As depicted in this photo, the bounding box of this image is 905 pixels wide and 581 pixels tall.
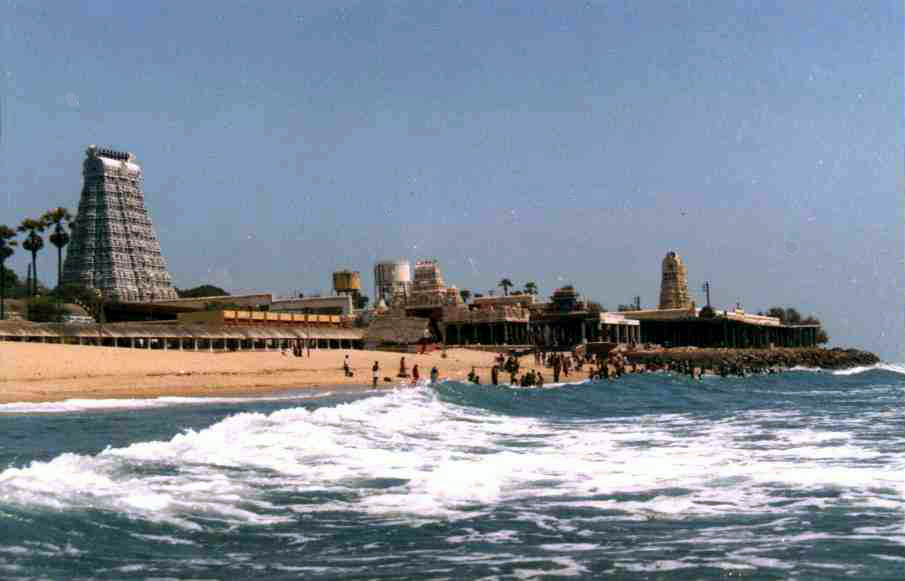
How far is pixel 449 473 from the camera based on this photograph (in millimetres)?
16312

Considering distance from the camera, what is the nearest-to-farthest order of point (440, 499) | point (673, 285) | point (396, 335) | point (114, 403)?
point (440, 499)
point (114, 403)
point (396, 335)
point (673, 285)

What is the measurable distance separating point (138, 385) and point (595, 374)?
31.2 m

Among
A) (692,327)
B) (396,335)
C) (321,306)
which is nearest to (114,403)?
(396,335)

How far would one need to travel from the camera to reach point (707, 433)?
2414 centimetres

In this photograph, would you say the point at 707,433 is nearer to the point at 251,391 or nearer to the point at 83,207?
the point at 251,391

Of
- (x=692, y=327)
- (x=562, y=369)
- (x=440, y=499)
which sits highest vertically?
(x=692, y=327)

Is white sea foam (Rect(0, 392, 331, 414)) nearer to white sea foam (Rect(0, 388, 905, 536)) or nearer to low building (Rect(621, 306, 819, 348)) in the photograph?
white sea foam (Rect(0, 388, 905, 536))

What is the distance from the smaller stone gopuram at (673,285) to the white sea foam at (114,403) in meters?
108

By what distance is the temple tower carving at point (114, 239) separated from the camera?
12312 cm

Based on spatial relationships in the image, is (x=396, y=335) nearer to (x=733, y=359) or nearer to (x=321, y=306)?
(x=321, y=306)

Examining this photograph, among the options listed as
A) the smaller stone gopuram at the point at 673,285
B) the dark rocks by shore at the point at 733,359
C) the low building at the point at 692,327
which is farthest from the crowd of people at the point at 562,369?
the smaller stone gopuram at the point at 673,285

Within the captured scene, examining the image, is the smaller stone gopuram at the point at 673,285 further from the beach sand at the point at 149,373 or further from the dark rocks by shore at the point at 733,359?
the beach sand at the point at 149,373

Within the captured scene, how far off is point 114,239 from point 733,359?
76.5 meters

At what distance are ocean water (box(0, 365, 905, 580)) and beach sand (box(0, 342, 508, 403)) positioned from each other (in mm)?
12766
